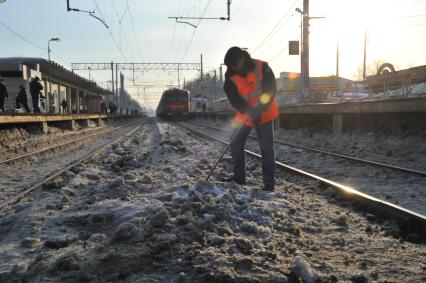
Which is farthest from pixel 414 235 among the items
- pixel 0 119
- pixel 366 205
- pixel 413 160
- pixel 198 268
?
pixel 0 119

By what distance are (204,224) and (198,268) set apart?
3.32ft

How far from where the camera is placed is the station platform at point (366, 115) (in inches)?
547

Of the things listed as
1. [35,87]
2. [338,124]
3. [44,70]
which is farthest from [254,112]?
[44,70]

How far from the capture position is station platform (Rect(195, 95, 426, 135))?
1390cm

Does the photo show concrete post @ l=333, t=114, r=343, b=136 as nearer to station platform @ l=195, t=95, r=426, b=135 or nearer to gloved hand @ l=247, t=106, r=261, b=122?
station platform @ l=195, t=95, r=426, b=135

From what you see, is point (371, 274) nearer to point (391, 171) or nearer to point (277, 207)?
point (277, 207)

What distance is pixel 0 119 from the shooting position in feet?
54.2

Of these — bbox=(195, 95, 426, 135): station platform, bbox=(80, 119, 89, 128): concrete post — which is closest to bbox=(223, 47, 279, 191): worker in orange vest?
bbox=(195, 95, 426, 135): station platform

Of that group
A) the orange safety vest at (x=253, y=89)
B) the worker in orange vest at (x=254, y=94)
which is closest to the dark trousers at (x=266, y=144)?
the worker in orange vest at (x=254, y=94)

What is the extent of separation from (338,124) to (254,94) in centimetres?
1263

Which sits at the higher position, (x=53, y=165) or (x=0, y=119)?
(x=0, y=119)

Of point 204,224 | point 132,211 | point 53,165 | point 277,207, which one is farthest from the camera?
point 53,165

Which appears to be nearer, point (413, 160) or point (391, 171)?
point (391, 171)

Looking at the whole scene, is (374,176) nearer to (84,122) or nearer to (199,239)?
(199,239)
